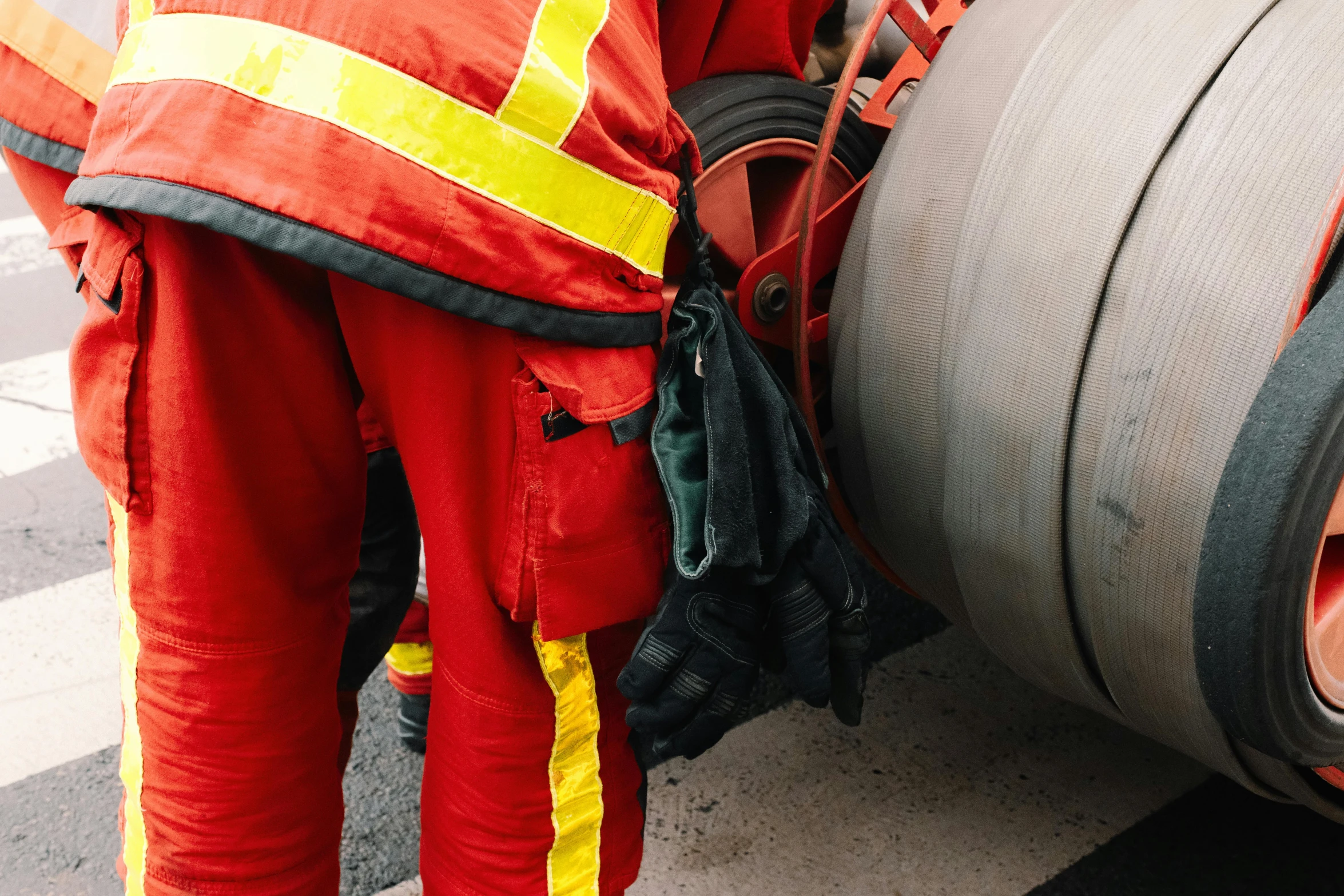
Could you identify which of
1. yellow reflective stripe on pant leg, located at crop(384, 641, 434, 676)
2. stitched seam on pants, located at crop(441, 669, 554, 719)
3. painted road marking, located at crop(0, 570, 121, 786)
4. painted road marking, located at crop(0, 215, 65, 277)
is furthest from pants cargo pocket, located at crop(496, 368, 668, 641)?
painted road marking, located at crop(0, 215, 65, 277)

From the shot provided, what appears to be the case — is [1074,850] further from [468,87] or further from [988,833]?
[468,87]

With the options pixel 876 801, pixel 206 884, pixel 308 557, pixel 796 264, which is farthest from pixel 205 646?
pixel 876 801

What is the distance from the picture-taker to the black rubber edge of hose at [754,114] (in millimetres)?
1396

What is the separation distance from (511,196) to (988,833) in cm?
140

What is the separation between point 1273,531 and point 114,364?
111cm

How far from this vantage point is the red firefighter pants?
3.58 ft

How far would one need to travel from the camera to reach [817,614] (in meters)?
1.31

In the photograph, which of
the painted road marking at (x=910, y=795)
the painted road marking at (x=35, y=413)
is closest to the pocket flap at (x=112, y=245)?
the painted road marking at (x=910, y=795)

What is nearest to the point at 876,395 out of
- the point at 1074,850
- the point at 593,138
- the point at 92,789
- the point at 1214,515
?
the point at 1214,515

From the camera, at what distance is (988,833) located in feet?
6.14

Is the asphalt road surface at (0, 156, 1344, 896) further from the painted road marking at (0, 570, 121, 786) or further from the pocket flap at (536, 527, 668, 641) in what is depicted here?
the pocket flap at (536, 527, 668, 641)

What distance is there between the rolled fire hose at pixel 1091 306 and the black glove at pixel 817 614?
16cm

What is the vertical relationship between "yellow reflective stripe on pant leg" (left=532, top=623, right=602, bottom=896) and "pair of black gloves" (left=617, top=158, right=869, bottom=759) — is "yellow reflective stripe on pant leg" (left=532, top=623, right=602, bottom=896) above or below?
below

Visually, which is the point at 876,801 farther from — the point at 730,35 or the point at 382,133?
the point at 382,133
